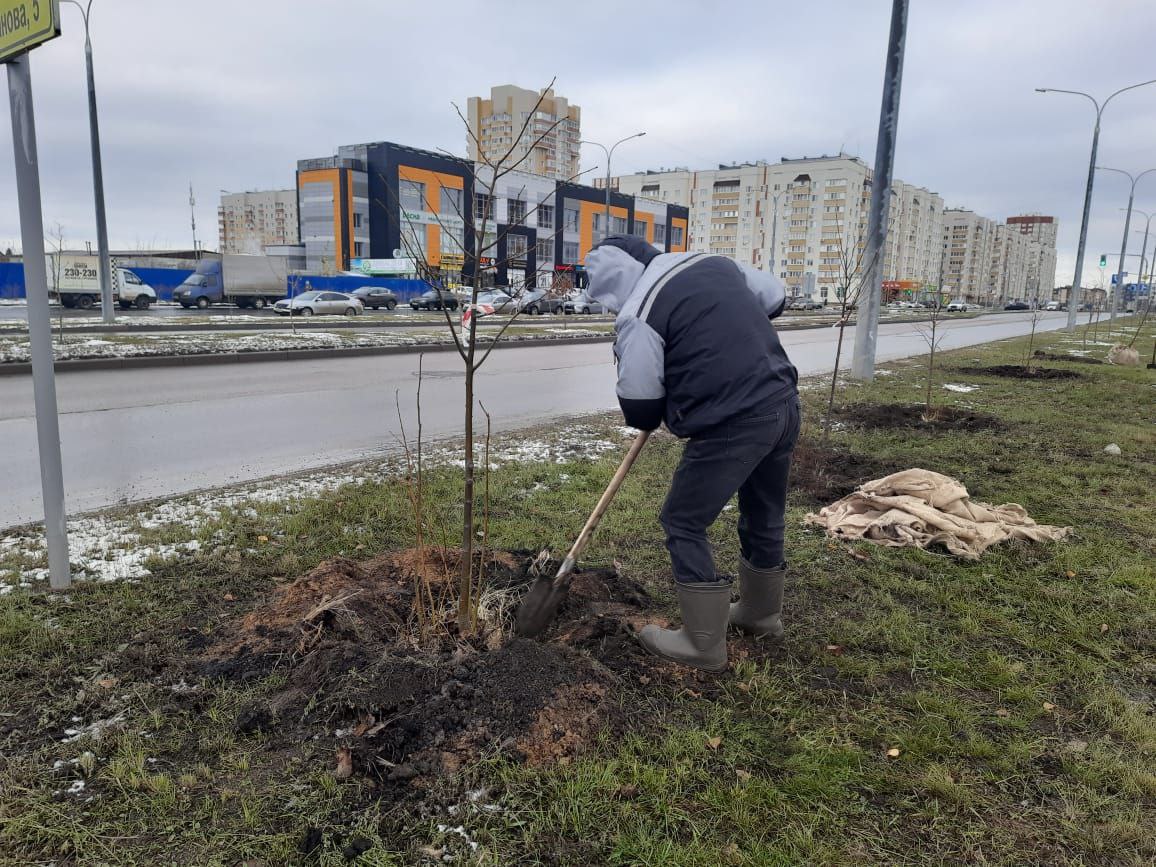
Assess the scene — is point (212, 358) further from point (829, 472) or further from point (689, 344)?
point (689, 344)

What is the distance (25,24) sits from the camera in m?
Answer: 2.95

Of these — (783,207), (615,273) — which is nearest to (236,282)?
(615,273)

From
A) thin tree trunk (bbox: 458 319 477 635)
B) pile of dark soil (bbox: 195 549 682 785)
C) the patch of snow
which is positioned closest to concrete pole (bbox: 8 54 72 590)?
pile of dark soil (bbox: 195 549 682 785)

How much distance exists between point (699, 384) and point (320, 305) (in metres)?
32.6

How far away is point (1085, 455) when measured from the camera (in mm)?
7152

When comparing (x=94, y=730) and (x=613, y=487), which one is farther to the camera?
(x=613, y=487)

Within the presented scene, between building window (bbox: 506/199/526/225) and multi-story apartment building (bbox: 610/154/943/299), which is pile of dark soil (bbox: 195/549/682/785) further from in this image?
multi-story apartment building (bbox: 610/154/943/299)

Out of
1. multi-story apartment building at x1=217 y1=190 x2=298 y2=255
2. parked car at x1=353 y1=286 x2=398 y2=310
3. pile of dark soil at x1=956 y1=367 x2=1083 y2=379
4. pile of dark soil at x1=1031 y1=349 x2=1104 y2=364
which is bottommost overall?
pile of dark soil at x1=956 y1=367 x2=1083 y2=379

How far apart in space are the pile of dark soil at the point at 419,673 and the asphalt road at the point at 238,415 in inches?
116

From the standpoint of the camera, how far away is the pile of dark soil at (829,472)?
5590mm

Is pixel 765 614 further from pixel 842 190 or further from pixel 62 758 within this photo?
pixel 842 190

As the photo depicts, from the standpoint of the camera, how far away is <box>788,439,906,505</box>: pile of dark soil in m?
5.59

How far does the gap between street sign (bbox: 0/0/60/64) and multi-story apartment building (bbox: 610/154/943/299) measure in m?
97.2

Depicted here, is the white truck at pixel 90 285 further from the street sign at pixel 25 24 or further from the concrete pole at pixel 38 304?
the street sign at pixel 25 24
